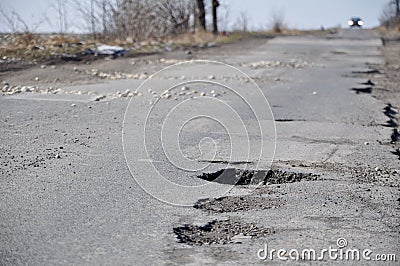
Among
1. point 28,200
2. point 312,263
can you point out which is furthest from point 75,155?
point 312,263

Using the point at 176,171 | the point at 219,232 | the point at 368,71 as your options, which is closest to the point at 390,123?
the point at 176,171

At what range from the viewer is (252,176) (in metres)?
5.80

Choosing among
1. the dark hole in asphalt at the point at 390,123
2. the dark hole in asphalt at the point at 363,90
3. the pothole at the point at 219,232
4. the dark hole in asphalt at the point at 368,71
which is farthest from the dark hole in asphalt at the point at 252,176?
the dark hole in asphalt at the point at 368,71

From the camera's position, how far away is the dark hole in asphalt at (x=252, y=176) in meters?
5.66

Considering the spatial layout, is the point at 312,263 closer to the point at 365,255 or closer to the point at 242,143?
the point at 365,255

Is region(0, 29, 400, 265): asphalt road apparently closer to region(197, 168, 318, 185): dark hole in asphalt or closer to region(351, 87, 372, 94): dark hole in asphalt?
region(197, 168, 318, 185): dark hole in asphalt

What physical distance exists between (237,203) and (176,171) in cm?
106

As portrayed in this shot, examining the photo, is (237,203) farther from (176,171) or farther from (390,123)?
(390,123)

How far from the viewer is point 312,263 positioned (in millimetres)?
3742

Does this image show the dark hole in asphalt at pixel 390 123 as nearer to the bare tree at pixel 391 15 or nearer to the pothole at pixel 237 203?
the pothole at pixel 237 203

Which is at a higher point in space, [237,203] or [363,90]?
[237,203]

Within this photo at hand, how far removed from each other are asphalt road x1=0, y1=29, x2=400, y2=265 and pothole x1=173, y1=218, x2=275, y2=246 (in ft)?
0.17

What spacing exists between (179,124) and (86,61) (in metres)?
8.97

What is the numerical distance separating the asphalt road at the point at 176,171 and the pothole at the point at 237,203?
0.08 m
